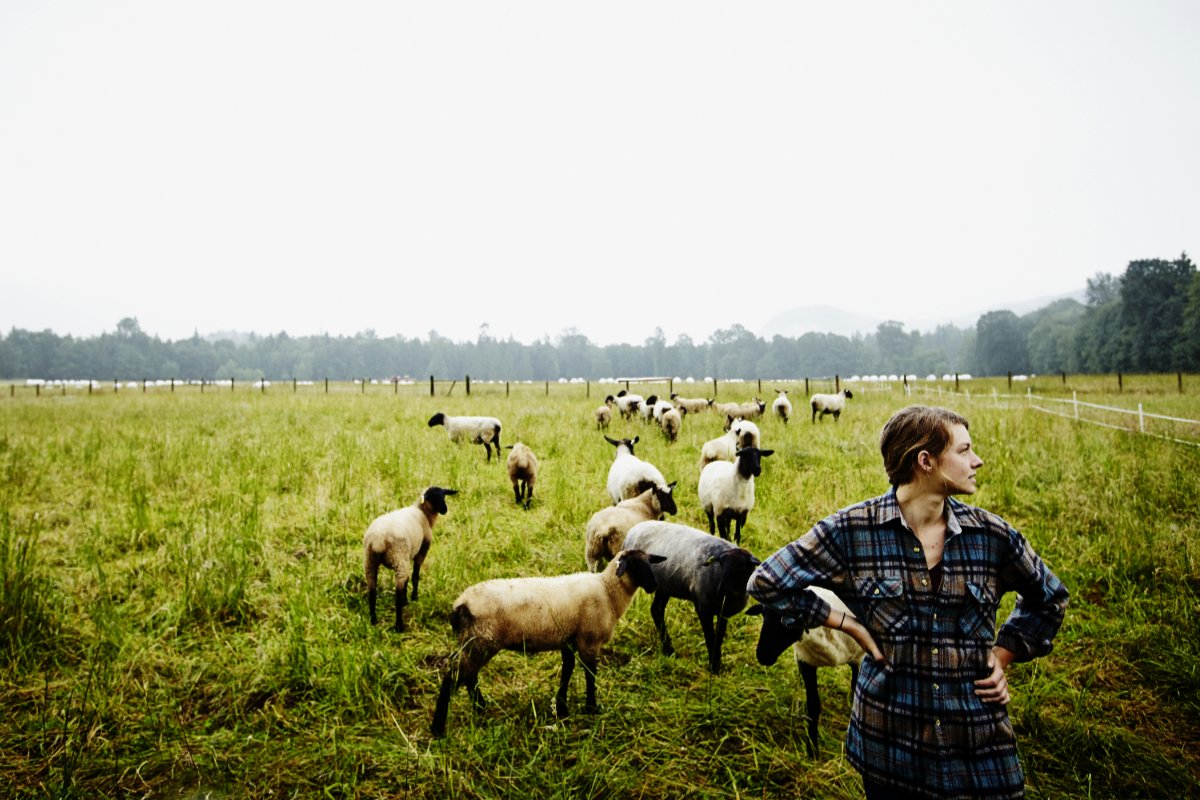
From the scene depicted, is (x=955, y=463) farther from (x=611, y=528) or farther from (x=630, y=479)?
(x=630, y=479)

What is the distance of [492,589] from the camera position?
4.04 m

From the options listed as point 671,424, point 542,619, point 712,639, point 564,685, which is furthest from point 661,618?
point 671,424

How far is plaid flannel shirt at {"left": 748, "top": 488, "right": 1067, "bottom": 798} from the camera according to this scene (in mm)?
2023

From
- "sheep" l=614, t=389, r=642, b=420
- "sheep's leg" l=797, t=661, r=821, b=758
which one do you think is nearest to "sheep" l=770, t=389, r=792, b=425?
"sheep" l=614, t=389, r=642, b=420

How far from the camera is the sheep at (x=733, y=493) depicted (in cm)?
788

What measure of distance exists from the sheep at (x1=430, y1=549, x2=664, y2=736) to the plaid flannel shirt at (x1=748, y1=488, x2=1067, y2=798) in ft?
7.29

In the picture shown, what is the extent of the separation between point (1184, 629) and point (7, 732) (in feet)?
30.9

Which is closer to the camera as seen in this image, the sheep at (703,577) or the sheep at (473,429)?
the sheep at (703,577)

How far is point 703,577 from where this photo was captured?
16.1 ft

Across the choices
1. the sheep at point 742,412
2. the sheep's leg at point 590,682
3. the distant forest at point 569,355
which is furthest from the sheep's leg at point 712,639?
the distant forest at point 569,355

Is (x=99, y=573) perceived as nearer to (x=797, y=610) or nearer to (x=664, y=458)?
(x=797, y=610)

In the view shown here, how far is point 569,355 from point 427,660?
510 feet

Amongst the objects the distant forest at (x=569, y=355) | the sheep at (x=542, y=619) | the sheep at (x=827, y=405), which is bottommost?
the sheep at (x=542, y=619)

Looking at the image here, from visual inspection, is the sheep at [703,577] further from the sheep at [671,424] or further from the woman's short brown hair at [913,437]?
the sheep at [671,424]
